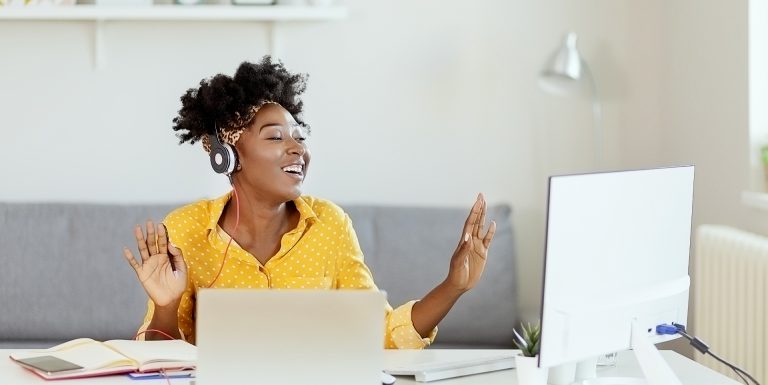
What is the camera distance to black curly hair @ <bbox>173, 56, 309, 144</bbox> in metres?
2.31

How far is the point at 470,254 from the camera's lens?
2.08m

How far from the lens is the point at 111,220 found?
338 cm

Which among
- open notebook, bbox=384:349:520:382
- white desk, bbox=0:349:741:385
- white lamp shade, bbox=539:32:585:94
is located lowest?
white desk, bbox=0:349:741:385

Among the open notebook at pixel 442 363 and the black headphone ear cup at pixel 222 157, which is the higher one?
the black headphone ear cup at pixel 222 157

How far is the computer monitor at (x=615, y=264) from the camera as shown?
157 centimetres

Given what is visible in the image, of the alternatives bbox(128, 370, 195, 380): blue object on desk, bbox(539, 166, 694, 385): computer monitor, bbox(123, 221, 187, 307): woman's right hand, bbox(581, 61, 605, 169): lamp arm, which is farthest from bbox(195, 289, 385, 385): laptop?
bbox(581, 61, 605, 169): lamp arm

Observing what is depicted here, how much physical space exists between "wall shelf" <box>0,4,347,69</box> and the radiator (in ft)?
4.48

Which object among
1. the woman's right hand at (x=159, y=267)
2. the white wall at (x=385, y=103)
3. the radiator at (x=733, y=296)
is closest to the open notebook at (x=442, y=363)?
the woman's right hand at (x=159, y=267)

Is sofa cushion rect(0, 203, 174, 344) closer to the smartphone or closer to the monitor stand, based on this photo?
the smartphone

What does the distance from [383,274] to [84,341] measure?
1498 millimetres

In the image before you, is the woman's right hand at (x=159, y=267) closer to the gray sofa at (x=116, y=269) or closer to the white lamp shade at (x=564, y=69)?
the gray sofa at (x=116, y=269)

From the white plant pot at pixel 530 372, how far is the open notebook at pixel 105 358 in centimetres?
56

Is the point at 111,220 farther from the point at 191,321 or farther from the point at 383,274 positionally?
the point at 191,321

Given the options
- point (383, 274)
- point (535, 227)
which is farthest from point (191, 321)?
point (535, 227)
